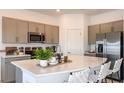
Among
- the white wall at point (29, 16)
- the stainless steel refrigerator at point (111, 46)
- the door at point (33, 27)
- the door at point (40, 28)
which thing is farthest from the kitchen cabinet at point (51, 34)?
the stainless steel refrigerator at point (111, 46)

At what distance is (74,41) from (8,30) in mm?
2485

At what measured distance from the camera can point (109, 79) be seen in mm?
4176

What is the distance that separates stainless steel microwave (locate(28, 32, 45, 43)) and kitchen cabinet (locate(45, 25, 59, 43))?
0.24 metres

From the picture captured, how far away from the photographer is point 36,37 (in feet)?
15.4

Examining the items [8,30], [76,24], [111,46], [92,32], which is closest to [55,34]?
[76,24]

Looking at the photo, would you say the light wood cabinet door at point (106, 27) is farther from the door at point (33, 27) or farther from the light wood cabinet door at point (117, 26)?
the door at point (33, 27)

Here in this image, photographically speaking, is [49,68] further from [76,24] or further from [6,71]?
[76,24]

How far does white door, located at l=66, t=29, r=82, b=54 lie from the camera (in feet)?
17.1

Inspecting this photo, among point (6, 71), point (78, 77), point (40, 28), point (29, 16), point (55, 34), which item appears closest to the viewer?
point (78, 77)

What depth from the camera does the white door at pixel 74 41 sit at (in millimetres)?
5227

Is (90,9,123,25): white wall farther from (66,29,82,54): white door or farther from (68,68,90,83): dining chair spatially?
(68,68,90,83): dining chair
